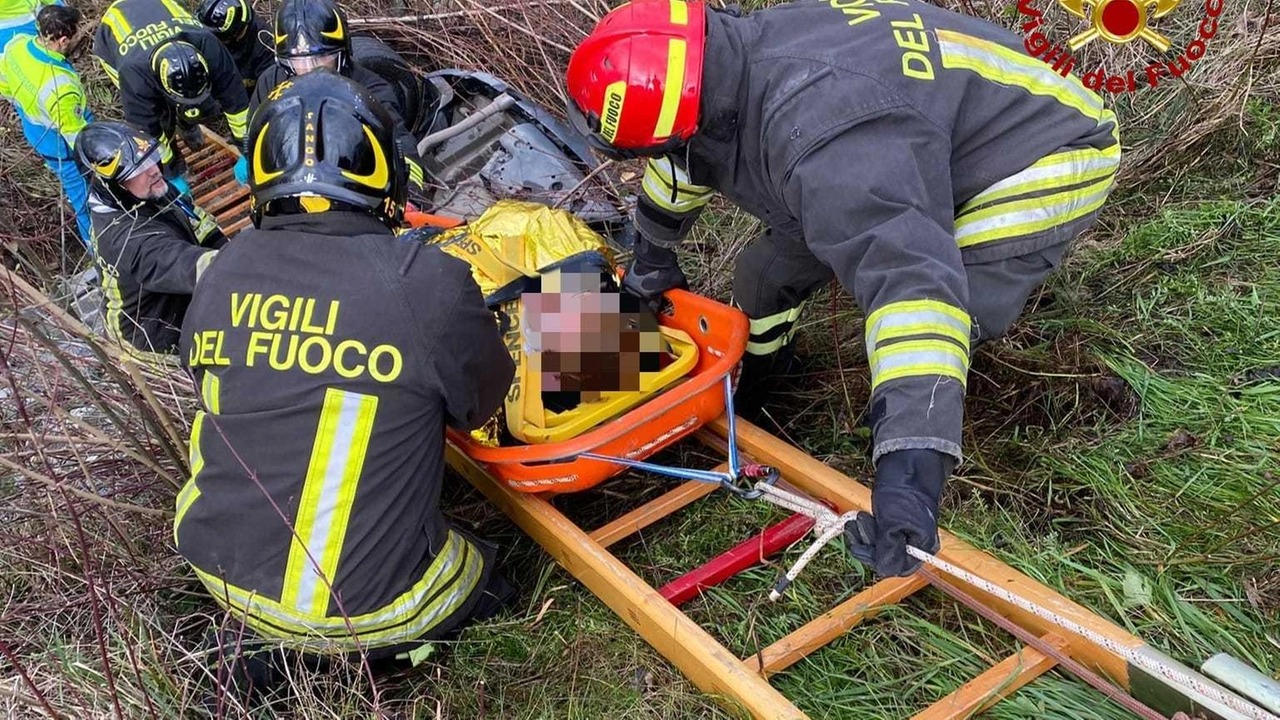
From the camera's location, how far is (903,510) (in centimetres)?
208

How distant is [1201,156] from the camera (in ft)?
14.1

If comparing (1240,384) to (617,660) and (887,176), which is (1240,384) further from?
(617,660)

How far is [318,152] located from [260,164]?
0.61 ft

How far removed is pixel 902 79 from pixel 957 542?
49.2 inches

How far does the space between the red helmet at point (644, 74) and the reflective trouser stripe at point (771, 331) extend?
41.7 inches

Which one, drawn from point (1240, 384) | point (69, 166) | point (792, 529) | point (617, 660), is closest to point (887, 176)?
point (792, 529)

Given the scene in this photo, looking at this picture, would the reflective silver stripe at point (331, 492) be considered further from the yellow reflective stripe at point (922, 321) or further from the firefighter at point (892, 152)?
the yellow reflective stripe at point (922, 321)

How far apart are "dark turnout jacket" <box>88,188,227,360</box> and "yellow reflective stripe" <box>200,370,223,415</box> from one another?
4.35ft

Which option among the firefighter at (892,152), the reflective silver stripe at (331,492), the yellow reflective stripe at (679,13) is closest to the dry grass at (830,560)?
the reflective silver stripe at (331,492)

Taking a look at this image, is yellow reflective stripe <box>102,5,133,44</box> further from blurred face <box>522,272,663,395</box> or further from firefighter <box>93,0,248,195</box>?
blurred face <box>522,272,663,395</box>

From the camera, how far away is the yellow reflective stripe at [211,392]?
2617mm

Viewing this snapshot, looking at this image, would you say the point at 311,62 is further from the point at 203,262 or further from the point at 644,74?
the point at 644,74

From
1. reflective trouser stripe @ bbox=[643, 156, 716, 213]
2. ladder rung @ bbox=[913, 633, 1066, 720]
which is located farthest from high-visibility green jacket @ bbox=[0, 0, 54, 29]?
ladder rung @ bbox=[913, 633, 1066, 720]

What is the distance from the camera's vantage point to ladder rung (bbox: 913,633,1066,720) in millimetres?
2377
